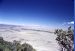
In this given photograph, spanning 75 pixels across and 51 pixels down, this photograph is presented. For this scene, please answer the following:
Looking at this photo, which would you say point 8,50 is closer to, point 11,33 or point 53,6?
point 11,33

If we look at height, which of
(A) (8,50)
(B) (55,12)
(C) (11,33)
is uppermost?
(B) (55,12)

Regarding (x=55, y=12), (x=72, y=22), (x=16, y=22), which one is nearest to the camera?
(x=72, y=22)

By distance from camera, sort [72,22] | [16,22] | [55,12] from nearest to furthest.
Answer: [72,22]
[55,12]
[16,22]

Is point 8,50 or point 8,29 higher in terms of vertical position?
point 8,29

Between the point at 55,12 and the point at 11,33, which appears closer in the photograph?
the point at 55,12

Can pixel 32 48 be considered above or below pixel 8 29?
below

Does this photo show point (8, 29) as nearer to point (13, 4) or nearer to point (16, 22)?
point (16, 22)

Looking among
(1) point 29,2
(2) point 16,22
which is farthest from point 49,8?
(2) point 16,22

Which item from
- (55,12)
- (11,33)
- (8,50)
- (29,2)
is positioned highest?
(29,2)

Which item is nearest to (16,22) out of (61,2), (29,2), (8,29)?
(8,29)
